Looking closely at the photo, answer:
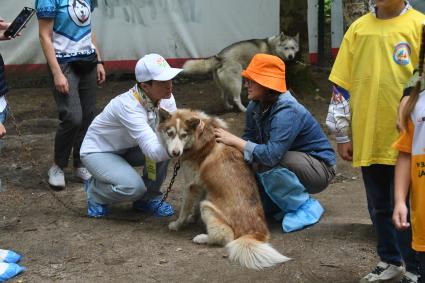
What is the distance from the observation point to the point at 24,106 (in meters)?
8.34

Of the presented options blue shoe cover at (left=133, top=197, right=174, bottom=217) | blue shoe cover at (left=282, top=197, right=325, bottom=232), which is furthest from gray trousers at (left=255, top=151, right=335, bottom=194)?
blue shoe cover at (left=133, top=197, right=174, bottom=217)

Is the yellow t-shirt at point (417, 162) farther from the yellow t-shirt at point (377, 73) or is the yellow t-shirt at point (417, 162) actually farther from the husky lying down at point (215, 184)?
the husky lying down at point (215, 184)

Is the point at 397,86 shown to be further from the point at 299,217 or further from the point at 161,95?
the point at 161,95

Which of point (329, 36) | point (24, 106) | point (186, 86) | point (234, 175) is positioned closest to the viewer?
point (234, 175)

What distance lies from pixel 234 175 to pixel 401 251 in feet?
4.23

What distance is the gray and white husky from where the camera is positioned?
8.23 meters

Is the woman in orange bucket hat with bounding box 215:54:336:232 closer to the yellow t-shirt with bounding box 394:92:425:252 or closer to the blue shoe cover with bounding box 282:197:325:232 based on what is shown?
the blue shoe cover with bounding box 282:197:325:232

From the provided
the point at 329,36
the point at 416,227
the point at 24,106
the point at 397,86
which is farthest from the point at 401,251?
the point at 329,36

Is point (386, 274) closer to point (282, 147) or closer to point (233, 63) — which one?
point (282, 147)

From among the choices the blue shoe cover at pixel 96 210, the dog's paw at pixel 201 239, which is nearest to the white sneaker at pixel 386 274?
the dog's paw at pixel 201 239

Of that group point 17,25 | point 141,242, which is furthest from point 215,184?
point 17,25

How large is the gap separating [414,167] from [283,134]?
1542 mm

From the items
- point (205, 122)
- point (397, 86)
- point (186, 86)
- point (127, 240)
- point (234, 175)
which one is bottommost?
point (186, 86)

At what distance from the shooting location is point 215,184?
3.96 meters
